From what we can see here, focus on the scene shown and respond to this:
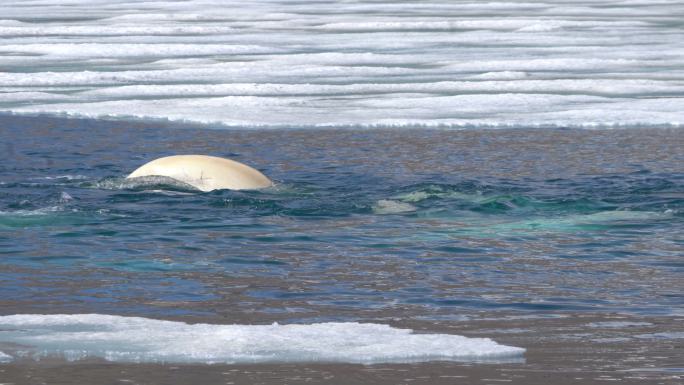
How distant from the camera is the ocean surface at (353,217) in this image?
6723mm

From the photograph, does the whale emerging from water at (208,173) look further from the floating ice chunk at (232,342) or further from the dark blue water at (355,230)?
the floating ice chunk at (232,342)

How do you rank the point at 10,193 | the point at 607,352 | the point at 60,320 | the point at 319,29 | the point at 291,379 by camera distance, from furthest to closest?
the point at 319,29 → the point at 10,193 → the point at 60,320 → the point at 607,352 → the point at 291,379

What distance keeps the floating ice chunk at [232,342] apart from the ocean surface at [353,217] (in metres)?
0.02

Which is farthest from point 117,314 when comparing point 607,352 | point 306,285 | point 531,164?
point 531,164

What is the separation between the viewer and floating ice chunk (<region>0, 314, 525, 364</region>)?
21.3 ft

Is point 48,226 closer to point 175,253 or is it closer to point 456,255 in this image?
point 175,253

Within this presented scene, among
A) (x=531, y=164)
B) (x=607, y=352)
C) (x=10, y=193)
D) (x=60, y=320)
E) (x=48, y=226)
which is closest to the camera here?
(x=607, y=352)

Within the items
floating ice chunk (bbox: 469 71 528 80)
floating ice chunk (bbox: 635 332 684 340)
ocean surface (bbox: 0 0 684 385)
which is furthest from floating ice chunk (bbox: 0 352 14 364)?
floating ice chunk (bbox: 469 71 528 80)

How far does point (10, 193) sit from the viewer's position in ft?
39.4

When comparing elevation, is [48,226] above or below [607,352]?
above

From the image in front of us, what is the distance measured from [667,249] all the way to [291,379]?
14.1 ft

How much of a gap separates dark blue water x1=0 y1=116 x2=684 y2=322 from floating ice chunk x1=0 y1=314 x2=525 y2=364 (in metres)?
0.48

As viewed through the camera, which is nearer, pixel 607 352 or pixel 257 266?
pixel 607 352

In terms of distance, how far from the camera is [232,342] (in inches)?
263
